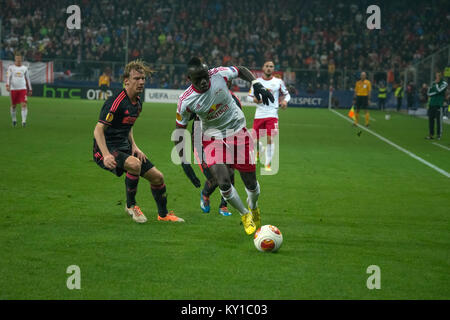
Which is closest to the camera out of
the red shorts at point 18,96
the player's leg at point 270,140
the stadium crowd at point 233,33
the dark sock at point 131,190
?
the dark sock at point 131,190

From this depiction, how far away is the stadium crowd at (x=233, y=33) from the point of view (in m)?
43.8

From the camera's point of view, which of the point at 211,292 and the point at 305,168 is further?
the point at 305,168

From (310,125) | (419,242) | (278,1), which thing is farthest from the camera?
(278,1)

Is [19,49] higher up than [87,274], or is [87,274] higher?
[19,49]

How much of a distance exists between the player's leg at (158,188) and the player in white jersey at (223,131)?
43 centimetres

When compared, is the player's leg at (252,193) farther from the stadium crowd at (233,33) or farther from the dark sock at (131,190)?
the stadium crowd at (233,33)

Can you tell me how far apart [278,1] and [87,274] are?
43.8 m

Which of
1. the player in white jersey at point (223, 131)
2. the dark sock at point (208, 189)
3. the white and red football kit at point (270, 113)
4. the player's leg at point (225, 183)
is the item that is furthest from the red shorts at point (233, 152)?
the white and red football kit at point (270, 113)

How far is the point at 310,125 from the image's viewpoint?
85.1 feet

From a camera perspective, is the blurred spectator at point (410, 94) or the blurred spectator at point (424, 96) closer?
the blurred spectator at point (424, 96)

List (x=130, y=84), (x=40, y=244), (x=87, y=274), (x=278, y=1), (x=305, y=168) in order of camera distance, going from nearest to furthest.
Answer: (x=87, y=274), (x=40, y=244), (x=130, y=84), (x=305, y=168), (x=278, y=1)

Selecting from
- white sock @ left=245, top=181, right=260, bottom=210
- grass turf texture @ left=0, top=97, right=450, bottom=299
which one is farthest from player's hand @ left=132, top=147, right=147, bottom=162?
white sock @ left=245, top=181, right=260, bottom=210
